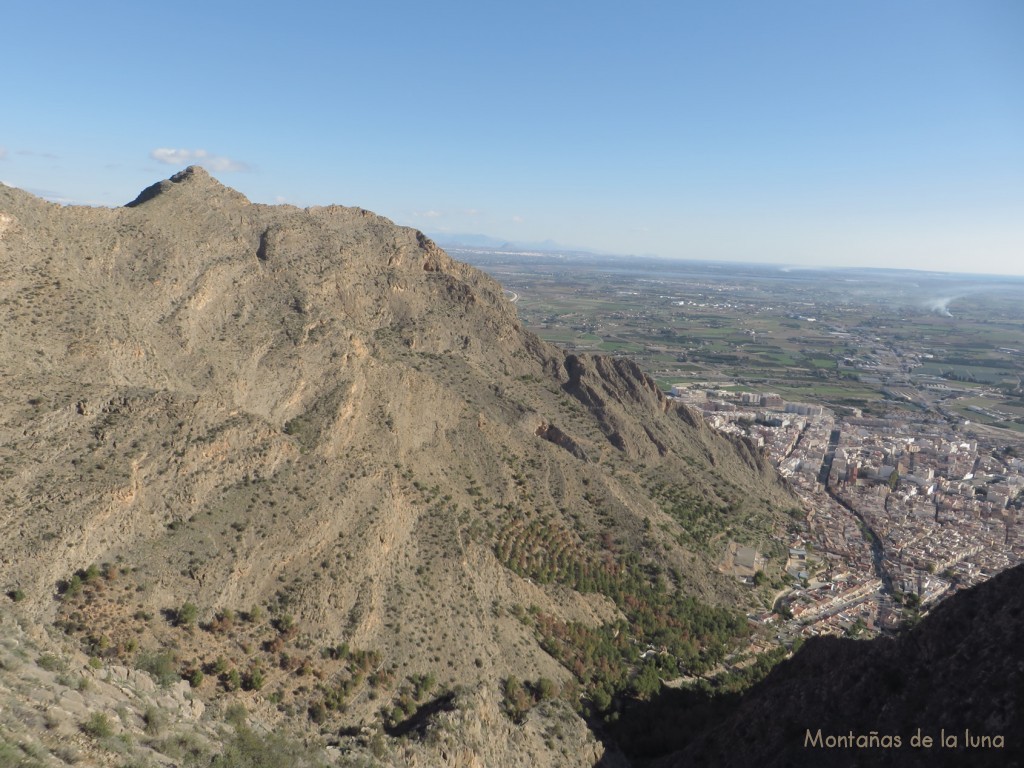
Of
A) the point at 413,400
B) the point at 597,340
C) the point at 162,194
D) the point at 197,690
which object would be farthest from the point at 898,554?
the point at 597,340

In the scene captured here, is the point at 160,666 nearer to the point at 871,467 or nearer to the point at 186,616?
the point at 186,616

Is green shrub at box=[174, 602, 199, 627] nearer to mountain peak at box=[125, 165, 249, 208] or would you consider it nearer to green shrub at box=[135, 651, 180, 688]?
green shrub at box=[135, 651, 180, 688]

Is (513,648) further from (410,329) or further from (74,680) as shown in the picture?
(410,329)

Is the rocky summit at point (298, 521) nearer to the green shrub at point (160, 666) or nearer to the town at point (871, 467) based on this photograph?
the green shrub at point (160, 666)

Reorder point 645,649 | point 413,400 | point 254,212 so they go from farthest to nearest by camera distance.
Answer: point 254,212
point 413,400
point 645,649

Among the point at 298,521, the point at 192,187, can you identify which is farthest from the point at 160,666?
the point at 192,187
